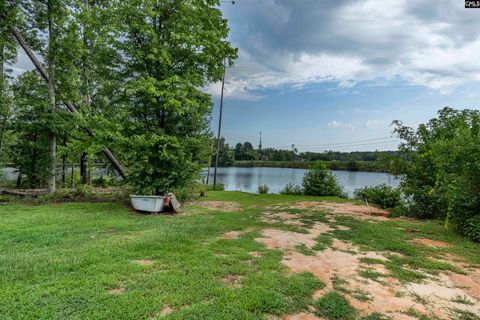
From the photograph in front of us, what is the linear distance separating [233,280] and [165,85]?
6690mm

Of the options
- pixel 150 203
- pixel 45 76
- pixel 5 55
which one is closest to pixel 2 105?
A: pixel 5 55

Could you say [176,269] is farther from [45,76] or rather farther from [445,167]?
[45,76]

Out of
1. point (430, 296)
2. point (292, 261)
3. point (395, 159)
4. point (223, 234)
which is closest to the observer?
point (430, 296)

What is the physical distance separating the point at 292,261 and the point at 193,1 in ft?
28.7

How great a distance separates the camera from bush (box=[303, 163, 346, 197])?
14.5 meters

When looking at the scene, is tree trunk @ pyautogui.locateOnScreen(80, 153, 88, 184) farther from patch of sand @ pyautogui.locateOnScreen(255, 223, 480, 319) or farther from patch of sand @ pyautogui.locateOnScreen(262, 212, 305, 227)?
patch of sand @ pyautogui.locateOnScreen(255, 223, 480, 319)

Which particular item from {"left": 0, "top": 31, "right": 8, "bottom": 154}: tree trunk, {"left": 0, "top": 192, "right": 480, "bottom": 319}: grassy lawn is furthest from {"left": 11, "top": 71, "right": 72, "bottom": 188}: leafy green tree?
{"left": 0, "top": 192, "right": 480, "bottom": 319}: grassy lawn

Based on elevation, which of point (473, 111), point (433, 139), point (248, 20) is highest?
point (248, 20)

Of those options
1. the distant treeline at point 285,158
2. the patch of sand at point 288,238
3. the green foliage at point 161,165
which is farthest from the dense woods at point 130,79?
the distant treeline at point 285,158

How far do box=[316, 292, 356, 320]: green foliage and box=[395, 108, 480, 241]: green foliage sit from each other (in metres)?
4.51

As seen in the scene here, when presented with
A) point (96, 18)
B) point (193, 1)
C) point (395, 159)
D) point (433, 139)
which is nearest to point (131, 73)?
point (96, 18)

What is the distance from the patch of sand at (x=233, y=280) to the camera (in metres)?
2.92

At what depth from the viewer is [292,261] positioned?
3736 millimetres

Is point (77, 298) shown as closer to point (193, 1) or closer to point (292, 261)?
point (292, 261)
